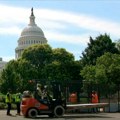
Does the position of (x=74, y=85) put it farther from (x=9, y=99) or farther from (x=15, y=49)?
(x=15, y=49)

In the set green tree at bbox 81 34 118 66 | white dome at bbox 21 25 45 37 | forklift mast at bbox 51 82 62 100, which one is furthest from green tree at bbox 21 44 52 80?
forklift mast at bbox 51 82 62 100

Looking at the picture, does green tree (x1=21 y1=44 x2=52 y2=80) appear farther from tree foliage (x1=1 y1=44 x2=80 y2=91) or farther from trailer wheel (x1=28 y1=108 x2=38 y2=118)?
trailer wheel (x1=28 y1=108 x2=38 y2=118)

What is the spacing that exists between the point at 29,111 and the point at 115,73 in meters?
29.3

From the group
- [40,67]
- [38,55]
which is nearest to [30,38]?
[38,55]

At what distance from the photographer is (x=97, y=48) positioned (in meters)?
74.2

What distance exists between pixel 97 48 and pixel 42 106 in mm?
46112

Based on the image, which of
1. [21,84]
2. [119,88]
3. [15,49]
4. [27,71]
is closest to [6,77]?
[21,84]

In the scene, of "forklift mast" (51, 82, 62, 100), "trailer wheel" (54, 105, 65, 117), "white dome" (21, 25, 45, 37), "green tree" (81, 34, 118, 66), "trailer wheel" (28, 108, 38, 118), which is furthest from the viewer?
"white dome" (21, 25, 45, 37)

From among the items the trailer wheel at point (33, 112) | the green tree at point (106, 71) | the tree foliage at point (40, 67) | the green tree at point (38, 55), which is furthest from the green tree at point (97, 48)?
the trailer wheel at point (33, 112)

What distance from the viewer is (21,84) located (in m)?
75.4

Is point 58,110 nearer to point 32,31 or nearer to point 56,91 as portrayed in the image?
point 56,91

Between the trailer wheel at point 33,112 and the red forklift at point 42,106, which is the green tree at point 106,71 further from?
the trailer wheel at point 33,112

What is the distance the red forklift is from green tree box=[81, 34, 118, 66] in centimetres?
4396

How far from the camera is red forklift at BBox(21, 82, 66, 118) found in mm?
28891
